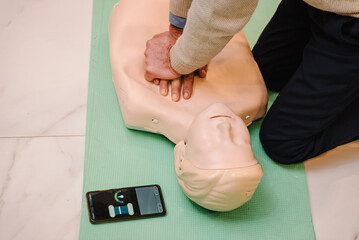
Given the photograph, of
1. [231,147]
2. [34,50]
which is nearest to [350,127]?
[231,147]

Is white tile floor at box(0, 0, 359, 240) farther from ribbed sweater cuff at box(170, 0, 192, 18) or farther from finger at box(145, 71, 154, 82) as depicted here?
ribbed sweater cuff at box(170, 0, 192, 18)

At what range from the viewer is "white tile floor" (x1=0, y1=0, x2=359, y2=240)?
94 cm

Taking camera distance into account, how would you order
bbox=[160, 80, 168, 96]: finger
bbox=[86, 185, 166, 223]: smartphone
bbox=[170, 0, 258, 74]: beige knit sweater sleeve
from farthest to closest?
bbox=[160, 80, 168, 96]: finger → bbox=[86, 185, 166, 223]: smartphone → bbox=[170, 0, 258, 74]: beige knit sweater sleeve

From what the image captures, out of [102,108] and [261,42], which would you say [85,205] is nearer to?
[102,108]

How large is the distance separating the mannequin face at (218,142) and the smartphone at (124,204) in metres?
0.18

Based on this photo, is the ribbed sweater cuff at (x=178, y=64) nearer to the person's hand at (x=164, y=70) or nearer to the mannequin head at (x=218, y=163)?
the person's hand at (x=164, y=70)

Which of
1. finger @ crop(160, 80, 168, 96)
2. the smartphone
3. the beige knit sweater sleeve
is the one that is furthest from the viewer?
finger @ crop(160, 80, 168, 96)

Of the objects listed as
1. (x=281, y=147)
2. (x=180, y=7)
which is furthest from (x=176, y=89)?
(x=281, y=147)

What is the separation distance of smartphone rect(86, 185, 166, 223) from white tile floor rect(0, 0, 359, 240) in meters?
0.07

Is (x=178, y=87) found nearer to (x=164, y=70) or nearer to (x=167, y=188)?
(x=164, y=70)

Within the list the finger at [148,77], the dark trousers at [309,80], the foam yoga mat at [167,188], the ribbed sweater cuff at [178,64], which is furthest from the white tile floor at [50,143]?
the ribbed sweater cuff at [178,64]

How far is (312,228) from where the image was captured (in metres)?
1.01

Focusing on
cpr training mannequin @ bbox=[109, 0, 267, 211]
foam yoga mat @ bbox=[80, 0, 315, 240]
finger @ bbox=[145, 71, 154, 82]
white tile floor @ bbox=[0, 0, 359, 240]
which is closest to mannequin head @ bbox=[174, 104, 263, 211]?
cpr training mannequin @ bbox=[109, 0, 267, 211]

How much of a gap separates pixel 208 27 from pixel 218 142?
27cm
